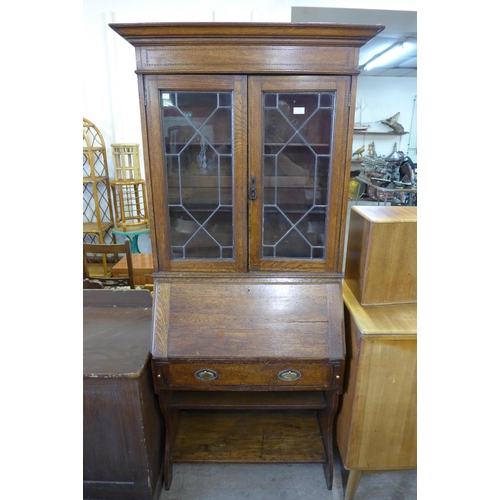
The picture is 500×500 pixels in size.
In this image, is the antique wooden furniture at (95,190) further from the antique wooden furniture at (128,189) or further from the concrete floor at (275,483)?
the concrete floor at (275,483)

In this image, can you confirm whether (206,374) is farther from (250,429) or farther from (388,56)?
(388,56)

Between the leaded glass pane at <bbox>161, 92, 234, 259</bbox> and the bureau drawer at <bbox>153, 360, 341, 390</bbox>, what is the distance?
411 mm

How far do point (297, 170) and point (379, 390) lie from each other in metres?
0.86

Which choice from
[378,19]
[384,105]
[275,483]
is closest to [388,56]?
[384,105]

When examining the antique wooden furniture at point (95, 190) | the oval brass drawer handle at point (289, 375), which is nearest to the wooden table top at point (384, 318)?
the oval brass drawer handle at point (289, 375)

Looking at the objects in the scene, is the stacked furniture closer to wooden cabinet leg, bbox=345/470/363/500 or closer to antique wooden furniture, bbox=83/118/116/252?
wooden cabinet leg, bbox=345/470/363/500

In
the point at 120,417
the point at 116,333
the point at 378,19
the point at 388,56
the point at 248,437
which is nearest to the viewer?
the point at 120,417

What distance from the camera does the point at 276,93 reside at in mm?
1135

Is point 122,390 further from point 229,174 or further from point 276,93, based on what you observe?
point 276,93

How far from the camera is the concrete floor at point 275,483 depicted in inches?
55.8

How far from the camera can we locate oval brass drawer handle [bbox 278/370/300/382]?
1.26m

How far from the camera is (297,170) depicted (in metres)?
1.23
